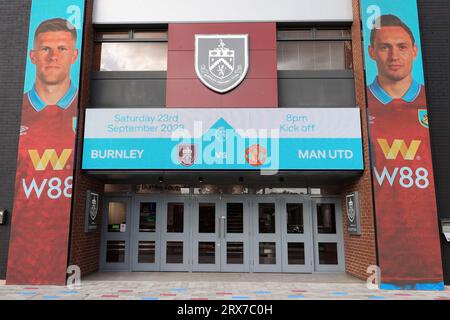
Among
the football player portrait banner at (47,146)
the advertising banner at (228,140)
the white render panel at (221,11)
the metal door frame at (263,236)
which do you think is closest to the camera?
the football player portrait banner at (47,146)

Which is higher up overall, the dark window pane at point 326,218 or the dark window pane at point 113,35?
the dark window pane at point 113,35

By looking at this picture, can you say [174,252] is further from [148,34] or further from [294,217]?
[148,34]

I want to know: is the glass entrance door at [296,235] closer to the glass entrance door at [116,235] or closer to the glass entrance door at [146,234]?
the glass entrance door at [146,234]

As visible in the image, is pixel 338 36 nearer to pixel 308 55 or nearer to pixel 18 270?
pixel 308 55

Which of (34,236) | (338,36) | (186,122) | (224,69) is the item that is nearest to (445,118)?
(338,36)

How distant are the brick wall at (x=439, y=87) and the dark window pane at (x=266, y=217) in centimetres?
412

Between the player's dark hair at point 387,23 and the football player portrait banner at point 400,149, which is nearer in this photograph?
the football player portrait banner at point 400,149

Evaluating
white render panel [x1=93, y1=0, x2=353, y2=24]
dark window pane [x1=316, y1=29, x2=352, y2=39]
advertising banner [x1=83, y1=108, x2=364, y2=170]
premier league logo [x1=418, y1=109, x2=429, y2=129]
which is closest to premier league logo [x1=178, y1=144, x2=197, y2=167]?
advertising banner [x1=83, y1=108, x2=364, y2=170]

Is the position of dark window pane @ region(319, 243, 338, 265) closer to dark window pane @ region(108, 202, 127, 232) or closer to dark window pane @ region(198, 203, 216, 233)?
dark window pane @ region(198, 203, 216, 233)

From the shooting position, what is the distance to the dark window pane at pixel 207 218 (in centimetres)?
1009

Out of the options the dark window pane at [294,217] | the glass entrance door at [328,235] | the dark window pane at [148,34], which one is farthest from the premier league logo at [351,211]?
the dark window pane at [148,34]

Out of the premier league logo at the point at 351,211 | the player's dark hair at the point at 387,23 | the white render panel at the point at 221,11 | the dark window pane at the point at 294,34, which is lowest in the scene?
the premier league logo at the point at 351,211

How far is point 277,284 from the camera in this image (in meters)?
8.33

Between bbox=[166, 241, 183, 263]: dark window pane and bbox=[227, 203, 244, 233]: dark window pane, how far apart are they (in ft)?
4.79
